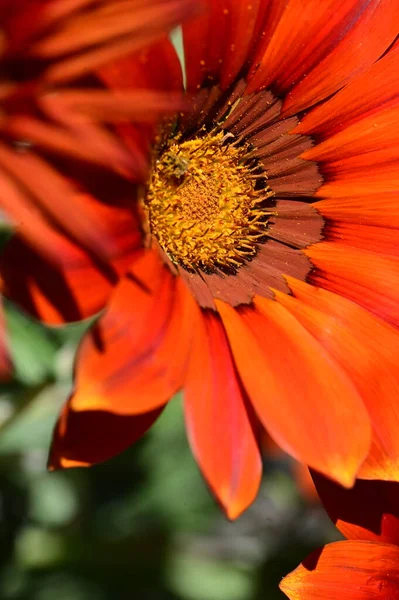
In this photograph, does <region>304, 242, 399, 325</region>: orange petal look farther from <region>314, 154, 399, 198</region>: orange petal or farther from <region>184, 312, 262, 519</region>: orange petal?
<region>184, 312, 262, 519</region>: orange petal

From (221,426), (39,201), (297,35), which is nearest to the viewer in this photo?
(39,201)

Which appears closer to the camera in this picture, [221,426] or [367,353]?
[221,426]

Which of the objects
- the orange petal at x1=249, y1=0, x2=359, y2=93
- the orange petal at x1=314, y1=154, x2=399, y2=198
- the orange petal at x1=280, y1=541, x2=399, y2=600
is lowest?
the orange petal at x1=280, y1=541, x2=399, y2=600

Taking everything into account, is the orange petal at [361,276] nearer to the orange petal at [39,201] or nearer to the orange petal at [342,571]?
the orange petal at [342,571]

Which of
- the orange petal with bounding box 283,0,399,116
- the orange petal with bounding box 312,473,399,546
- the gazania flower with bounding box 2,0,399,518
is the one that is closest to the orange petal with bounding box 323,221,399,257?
the gazania flower with bounding box 2,0,399,518

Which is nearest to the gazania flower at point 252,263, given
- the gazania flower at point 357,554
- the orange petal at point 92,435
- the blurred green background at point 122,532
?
the orange petal at point 92,435

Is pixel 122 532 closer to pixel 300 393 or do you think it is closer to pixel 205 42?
pixel 300 393

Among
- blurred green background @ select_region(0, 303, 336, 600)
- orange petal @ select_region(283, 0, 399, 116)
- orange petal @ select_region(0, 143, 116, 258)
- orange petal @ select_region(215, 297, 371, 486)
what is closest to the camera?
orange petal @ select_region(0, 143, 116, 258)

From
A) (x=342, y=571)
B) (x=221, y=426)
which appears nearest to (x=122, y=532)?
(x=342, y=571)
